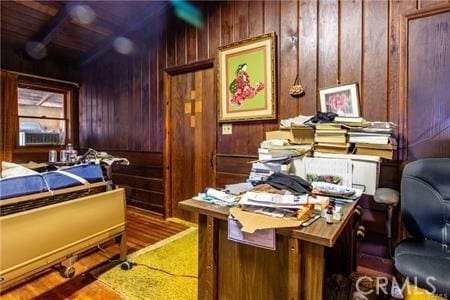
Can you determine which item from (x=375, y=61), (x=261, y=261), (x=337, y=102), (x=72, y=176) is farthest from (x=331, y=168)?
(x=72, y=176)

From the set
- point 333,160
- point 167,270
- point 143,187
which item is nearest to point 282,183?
point 333,160

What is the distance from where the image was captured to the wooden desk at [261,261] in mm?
996

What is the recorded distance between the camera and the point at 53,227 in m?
1.58

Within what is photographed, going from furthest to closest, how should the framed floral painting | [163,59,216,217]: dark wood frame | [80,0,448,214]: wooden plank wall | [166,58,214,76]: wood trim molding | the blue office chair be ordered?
[163,59,216,217]: dark wood frame
[166,58,214,76]: wood trim molding
the framed floral painting
[80,0,448,214]: wooden plank wall
the blue office chair

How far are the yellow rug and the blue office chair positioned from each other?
4.28 feet

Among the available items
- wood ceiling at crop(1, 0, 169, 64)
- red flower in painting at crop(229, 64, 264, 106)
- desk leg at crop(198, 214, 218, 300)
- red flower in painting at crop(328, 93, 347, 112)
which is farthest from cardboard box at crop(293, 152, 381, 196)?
wood ceiling at crop(1, 0, 169, 64)

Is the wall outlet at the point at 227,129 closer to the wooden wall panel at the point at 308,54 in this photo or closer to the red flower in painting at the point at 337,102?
the wooden wall panel at the point at 308,54

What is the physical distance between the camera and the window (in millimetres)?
4055

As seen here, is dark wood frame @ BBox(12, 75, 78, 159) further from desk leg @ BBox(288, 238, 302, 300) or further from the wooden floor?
desk leg @ BBox(288, 238, 302, 300)

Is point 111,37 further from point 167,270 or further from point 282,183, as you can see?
point 282,183

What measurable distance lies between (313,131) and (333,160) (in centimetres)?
30

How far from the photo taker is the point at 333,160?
65.8 inches

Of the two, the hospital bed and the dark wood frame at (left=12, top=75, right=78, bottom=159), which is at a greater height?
the dark wood frame at (left=12, top=75, right=78, bottom=159)

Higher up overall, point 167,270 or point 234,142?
point 234,142
